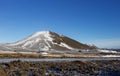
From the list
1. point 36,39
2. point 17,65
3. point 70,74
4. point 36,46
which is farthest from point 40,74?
point 36,39

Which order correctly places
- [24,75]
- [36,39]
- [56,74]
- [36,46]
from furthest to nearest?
[36,39]
[36,46]
[56,74]
[24,75]

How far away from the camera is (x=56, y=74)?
3136 cm

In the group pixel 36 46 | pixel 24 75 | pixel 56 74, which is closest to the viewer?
pixel 24 75

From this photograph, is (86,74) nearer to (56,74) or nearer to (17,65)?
(56,74)

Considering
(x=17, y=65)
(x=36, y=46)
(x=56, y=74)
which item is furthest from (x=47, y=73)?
(x=36, y=46)

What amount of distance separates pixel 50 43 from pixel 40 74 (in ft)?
380

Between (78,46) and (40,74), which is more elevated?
(78,46)

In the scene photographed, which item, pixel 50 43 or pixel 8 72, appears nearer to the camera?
pixel 8 72

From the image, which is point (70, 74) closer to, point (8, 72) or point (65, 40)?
point (8, 72)

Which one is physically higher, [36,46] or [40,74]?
[36,46]

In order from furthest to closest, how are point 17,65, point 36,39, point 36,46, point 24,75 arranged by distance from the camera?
point 36,39 → point 36,46 → point 17,65 → point 24,75

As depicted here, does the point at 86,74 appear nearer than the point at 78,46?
Yes

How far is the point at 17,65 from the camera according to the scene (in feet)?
119

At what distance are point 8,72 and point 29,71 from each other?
2649 millimetres
